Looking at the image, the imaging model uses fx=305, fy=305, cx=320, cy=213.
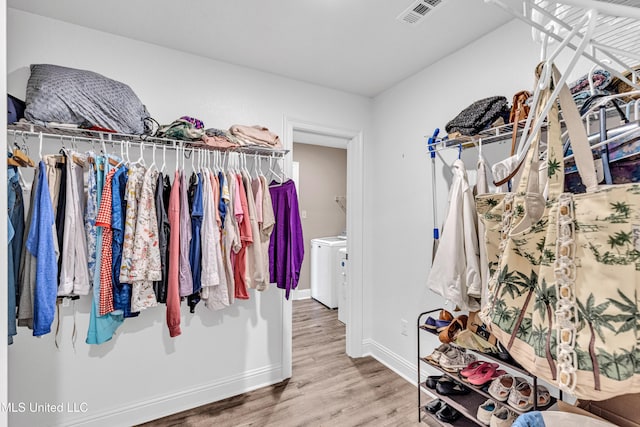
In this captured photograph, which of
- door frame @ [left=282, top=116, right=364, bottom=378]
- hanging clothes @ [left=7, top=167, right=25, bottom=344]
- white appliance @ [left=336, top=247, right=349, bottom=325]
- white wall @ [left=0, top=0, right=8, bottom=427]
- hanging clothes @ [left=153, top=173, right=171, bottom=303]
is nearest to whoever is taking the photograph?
white wall @ [left=0, top=0, right=8, bottom=427]

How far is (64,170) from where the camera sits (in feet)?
5.28

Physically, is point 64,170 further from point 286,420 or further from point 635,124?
point 635,124

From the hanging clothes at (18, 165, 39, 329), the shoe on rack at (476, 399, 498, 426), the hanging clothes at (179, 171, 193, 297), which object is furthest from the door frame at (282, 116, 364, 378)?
the hanging clothes at (18, 165, 39, 329)

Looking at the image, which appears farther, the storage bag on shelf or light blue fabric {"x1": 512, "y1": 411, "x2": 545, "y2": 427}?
light blue fabric {"x1": 512, "y1": 411, "x2": 545, "y2": 427}

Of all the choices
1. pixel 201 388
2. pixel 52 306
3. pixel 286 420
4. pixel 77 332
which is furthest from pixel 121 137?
pixel 286 420

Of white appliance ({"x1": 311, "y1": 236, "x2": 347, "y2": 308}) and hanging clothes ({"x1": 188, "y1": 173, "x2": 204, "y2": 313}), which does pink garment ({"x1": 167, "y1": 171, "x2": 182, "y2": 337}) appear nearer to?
hanging clothes ({"x1": 188, "y1": 173, "x2": 204, "y2": 313})

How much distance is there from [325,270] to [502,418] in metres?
3.01

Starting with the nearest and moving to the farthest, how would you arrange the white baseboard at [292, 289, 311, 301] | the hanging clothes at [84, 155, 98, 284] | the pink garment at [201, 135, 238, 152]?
the hanging clothes at [84, 155, 98, 284]
the pink garment at [201, 135, 238, 152]
the white baseboard at [292, 289, 311, 301]

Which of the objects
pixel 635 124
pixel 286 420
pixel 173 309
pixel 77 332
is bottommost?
pixel 286 420

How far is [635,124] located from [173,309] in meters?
2.05

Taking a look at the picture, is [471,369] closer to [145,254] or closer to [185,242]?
[185,242]

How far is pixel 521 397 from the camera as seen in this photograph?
1.44m

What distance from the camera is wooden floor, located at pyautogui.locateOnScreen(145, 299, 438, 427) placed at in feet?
6.64

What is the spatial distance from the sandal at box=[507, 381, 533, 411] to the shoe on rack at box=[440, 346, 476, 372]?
1.04 feet
